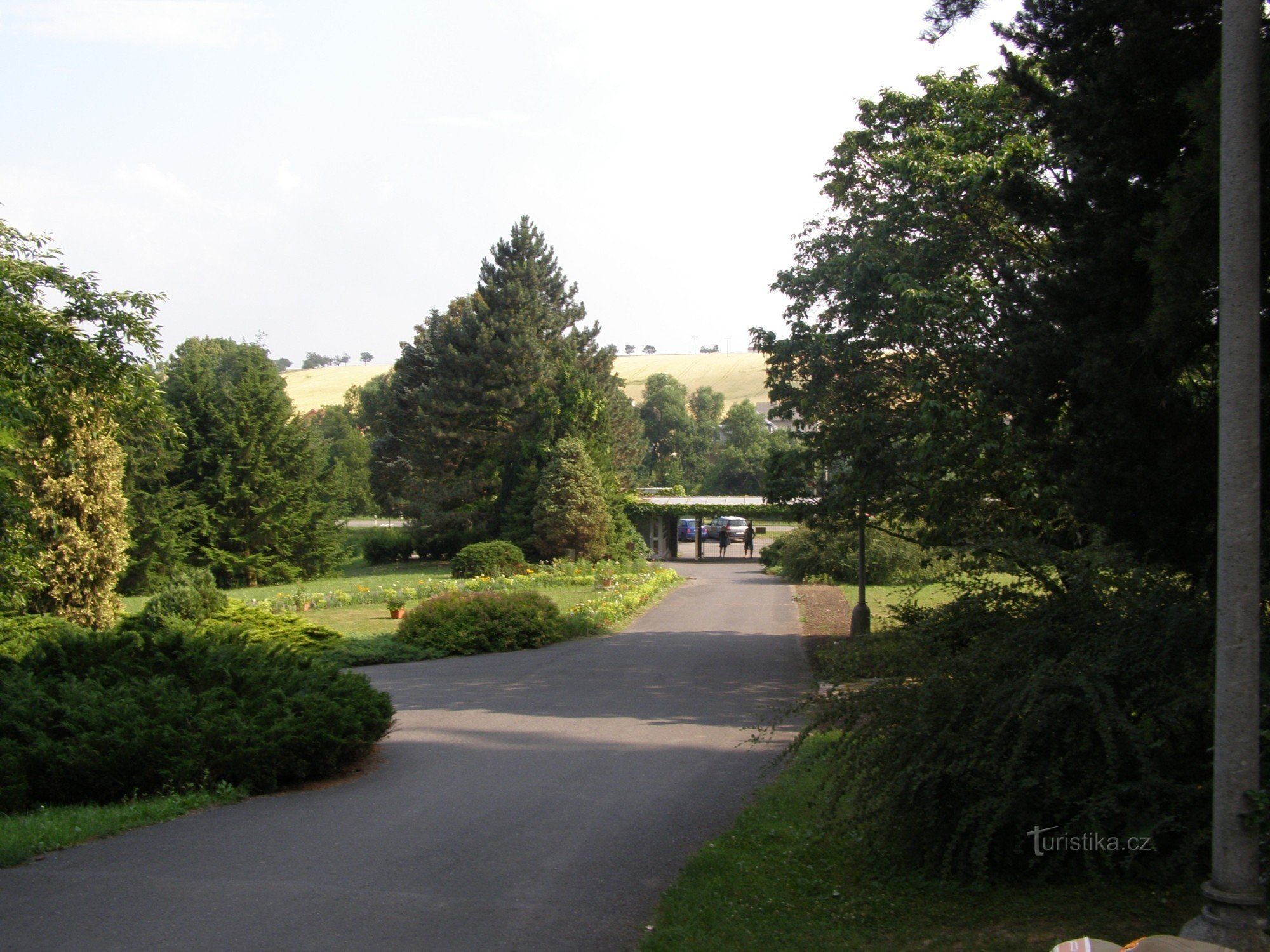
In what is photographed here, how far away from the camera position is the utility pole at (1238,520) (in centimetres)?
414

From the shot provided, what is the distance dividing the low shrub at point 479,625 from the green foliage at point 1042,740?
13.9 m

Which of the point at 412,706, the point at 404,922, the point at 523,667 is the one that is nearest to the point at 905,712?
A: the point at 404,922

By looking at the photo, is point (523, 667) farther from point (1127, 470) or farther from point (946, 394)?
point (1127, 470)

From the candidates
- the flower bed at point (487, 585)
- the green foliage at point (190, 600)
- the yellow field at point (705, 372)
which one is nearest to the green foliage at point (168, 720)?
the green foliage at point (190, 600)

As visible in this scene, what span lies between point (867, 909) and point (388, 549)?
45634 millimetres

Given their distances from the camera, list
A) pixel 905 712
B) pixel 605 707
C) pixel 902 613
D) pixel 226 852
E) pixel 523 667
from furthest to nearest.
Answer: pixel 523 667
pixel 605 707
pixel 902 613
pixel 226 852
pixel 905 712

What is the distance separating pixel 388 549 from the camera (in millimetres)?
48969

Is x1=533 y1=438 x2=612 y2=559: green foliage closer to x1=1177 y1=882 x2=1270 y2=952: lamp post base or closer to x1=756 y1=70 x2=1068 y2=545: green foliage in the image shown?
x1=756 y1=70 x2=1068 y2=545: green foliage

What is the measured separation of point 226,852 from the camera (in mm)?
6758

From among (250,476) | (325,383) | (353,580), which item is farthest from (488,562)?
(325,383)

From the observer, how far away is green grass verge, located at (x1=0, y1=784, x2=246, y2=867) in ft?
21.7

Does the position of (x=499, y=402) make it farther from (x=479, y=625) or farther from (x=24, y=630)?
(x=24, y=630)

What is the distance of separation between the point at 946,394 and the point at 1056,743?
28.7ft

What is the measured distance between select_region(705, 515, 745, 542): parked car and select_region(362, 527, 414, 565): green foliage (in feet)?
70.2
